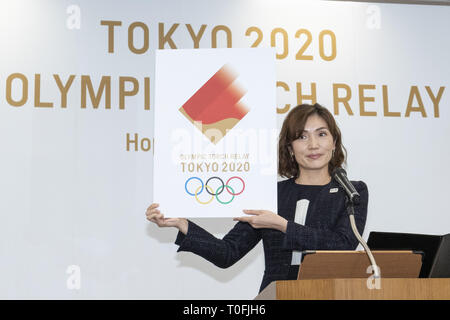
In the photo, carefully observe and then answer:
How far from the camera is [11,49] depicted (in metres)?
3.52

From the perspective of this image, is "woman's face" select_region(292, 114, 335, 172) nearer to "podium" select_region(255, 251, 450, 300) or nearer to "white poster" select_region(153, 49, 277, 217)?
"white poster" select_region(153, 49, 277, 217)

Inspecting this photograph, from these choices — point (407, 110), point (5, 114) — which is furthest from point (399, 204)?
point (5, 114)

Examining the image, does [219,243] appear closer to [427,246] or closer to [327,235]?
[327,235]

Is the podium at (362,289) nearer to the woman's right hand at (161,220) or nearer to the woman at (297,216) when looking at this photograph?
the woman at (297,216)

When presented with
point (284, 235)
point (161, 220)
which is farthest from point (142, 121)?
point (284, 235)

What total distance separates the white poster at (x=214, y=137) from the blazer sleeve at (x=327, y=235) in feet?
0.46

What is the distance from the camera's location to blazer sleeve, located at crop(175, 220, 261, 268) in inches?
86.9

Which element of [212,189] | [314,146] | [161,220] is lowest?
[161,220]

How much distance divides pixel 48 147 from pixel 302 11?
5.77 feet

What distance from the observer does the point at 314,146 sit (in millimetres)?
2352

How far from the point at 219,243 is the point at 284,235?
0.98 feet

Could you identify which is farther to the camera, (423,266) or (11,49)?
(11,49)

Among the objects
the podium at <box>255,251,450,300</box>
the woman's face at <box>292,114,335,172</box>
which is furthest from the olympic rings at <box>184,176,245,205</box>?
the podium at <box>255,251,450,300</box>

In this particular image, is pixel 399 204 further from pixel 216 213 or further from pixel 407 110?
pixel 216 213
